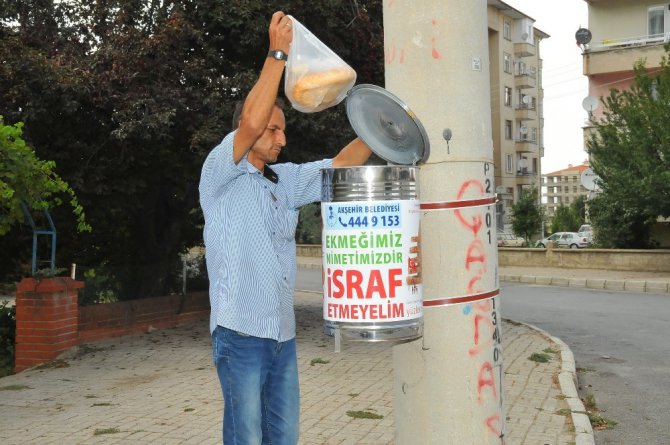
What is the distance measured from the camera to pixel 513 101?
230ft

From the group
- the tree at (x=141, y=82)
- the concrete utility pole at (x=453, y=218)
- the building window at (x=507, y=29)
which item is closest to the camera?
the concrete utility pole at (x=453, y=218)

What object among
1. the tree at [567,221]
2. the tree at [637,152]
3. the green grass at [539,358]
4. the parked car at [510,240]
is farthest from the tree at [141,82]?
the tree at [567,221]

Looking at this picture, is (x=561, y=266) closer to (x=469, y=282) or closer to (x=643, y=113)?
(x=643, y=113)

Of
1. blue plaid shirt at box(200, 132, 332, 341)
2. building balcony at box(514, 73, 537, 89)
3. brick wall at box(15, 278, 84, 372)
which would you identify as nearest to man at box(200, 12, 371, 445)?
blue plaid shirt at box(200, 132, 332, 341)

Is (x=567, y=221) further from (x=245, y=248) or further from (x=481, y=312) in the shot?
(x=481, y=312)

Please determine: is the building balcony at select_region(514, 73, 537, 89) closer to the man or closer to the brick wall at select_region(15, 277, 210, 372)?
the brick wall at select_region(15, 277, 210, 372)

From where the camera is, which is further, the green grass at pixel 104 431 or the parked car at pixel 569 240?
the parked car at pixel 569 240

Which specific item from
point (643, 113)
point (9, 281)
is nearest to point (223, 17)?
point (9, 281)

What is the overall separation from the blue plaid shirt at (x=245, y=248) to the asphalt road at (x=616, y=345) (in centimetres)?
379

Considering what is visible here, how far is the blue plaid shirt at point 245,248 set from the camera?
3035 millimetres

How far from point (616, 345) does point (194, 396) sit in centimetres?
625

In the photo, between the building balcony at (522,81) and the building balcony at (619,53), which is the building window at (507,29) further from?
the building balcony at (619,53)

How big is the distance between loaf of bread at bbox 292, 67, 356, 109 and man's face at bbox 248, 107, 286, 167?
313 millimetres

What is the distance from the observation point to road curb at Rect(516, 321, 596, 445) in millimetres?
5488
